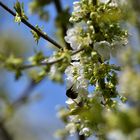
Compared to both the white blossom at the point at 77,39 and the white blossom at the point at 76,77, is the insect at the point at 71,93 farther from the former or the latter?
the white blossom at the point at 77,39

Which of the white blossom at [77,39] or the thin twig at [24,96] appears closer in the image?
the white blossom at [77,39]

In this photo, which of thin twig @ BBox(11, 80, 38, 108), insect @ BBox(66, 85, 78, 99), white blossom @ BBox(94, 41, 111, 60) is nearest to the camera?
white blossom @ BBox(94, 41, 111, 60)

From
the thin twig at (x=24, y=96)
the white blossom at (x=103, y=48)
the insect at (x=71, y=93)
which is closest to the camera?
the white blossom at (x=103, y=48)

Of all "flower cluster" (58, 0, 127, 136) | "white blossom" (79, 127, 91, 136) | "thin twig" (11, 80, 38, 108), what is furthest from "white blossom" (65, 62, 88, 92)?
"thin twig" (11, 80, 38, 108)

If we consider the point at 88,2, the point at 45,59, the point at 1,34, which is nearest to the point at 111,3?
the point at 88,2

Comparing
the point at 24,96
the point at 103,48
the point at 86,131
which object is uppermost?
the point at 24,96

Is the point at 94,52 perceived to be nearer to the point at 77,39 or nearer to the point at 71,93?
the point at 77,39

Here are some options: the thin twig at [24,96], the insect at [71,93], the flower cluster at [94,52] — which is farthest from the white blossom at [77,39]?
the thin twig at [24,96]

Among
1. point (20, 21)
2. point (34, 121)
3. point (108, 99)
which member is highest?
point (34, 121)

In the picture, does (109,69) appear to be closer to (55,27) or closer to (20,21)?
(20,21)

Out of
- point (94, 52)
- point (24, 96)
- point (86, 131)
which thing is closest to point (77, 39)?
point (94, 52)

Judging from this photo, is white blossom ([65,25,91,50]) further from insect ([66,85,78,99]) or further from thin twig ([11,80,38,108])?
thin twig ([11,80,38,108])
